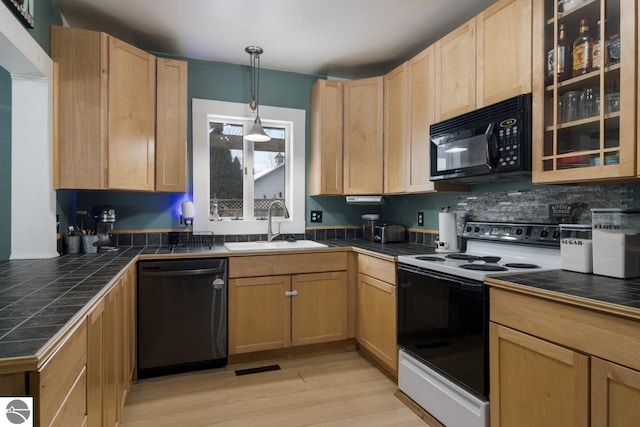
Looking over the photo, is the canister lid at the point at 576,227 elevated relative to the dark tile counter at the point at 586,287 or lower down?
elevated

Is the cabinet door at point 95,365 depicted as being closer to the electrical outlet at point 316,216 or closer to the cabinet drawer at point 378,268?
the cabinet drawer at point 378,268

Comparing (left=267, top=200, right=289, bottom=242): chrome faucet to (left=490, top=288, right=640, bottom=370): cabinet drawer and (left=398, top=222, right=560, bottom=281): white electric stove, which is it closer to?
(left=398, top=222, right=560, bottom=281): white electric stove

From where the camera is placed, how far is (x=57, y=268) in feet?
5.81

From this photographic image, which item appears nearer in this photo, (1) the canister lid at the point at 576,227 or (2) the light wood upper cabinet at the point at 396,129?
(1) the canister lid at the point at 576,227

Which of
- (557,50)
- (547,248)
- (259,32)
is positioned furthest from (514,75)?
(259,32)

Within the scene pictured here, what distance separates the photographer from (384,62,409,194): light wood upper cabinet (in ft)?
9.04

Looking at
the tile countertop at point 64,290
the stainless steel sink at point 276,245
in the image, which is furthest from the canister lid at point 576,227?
the stainless steel sink at point 276,245

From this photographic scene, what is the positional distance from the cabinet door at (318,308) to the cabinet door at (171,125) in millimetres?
1216

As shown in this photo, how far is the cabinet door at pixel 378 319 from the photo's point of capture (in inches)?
94.1

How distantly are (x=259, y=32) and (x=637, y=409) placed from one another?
2827 millimetres

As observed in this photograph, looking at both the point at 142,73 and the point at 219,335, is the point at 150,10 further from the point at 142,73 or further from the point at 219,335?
the point at 219,335

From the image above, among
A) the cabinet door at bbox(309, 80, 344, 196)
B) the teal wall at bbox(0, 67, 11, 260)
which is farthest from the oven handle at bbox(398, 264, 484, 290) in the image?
the teal wall at bbox(0, 67, 11, 260)

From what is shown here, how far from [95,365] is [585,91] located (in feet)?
7.56

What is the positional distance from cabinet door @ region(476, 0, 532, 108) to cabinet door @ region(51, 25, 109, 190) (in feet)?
7.71
